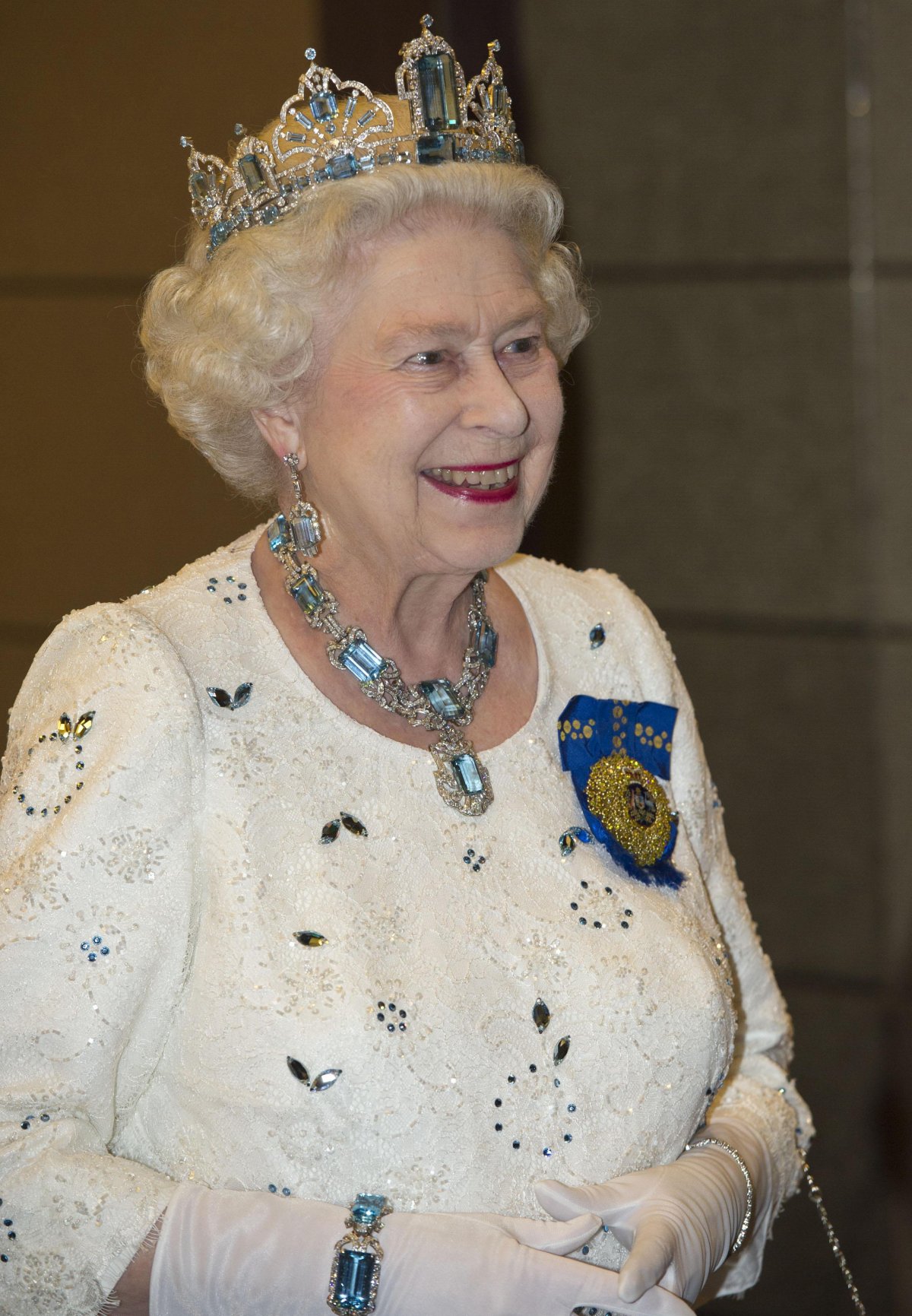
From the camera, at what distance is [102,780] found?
1.41 meters

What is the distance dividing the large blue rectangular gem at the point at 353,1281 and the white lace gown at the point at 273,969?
74 millimetres

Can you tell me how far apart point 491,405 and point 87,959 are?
693 mm

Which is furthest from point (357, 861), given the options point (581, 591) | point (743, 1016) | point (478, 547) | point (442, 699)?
point (743, 1016)

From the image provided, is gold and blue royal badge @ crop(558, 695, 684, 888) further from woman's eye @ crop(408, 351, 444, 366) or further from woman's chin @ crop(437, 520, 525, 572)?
woman's eye @ crop(408, 351, 444, 366)

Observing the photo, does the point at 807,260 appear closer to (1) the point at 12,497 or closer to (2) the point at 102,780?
(1) the point at 12,497

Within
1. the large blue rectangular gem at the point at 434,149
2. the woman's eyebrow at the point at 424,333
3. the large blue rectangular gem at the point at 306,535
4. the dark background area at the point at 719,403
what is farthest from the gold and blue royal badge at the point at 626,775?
the dark background area at the point at 719,403

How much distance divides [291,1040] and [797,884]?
221cm

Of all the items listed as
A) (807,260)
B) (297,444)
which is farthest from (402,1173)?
(807,260)

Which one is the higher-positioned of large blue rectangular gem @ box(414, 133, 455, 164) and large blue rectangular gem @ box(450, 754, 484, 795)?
large blue rectangular gem @ box(414, 133, 455, 164)

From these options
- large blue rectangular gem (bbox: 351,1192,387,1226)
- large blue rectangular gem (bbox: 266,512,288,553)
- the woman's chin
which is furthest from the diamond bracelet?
large blue rectangular gem (bbox: 266,512,288,553)

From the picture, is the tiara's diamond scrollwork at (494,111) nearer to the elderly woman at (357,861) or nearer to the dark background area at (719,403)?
the elderly woman at (357,861)

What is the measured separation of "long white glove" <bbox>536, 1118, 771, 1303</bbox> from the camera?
4.89 ft

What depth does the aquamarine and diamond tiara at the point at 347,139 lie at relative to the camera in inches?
61.6

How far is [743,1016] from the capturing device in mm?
1964
